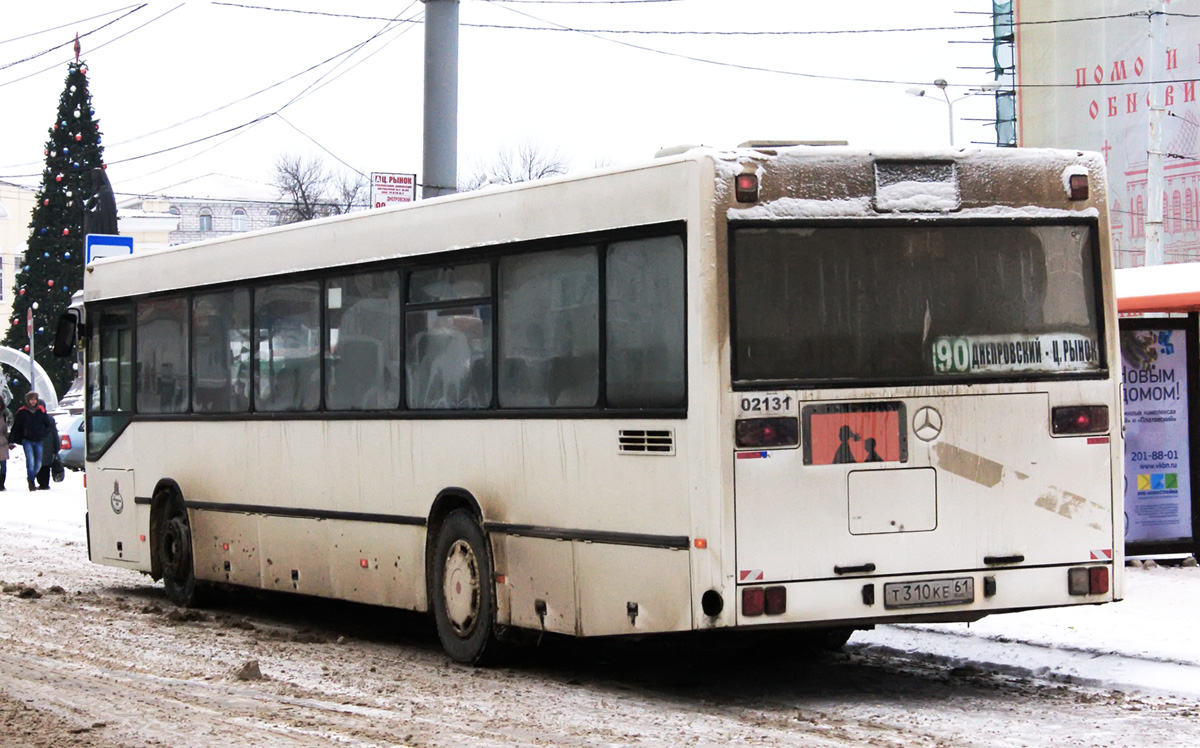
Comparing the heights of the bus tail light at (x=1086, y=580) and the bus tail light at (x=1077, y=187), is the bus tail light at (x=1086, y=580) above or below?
below

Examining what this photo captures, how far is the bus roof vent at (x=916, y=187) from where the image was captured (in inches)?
355

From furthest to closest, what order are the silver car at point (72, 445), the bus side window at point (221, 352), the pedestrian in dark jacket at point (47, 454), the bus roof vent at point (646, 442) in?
the silver car at point (72, 445) → the pedestrian in dark jacket at point (47, 454) → the bus side window at point (221, 352) → the bus roof vent at point (646, 442)

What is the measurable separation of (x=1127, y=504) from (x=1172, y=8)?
125 ft

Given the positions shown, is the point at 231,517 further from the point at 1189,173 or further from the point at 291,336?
the point at 1189,173

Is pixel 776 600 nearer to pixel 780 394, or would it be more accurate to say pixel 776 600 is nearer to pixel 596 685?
pixel 780 394

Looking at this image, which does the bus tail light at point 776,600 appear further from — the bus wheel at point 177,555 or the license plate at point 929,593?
the bus wheel at point 177,555

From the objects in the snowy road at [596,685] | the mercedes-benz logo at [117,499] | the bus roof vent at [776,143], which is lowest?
the snowy road at [596,685]

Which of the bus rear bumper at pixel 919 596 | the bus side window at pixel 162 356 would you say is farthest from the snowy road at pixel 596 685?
the bus side window at pixel 162 356

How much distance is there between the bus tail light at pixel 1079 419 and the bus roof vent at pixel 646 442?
6.53 feet

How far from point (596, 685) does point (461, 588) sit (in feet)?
4.14

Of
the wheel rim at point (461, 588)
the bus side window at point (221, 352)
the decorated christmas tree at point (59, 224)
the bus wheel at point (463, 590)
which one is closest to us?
the bus wheel at point (463, 590)

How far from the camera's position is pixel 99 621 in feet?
43.1

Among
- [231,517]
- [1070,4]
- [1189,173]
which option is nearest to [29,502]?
[231,517]

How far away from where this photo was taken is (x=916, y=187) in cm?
905
